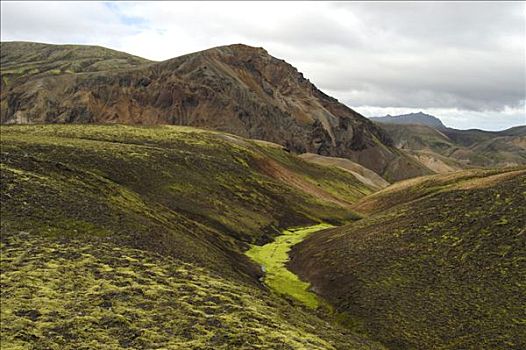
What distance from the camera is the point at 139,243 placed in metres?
47.6

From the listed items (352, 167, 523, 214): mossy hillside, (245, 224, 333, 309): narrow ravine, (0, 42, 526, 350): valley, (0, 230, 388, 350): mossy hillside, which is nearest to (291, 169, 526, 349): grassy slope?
(0, 42, 526, 350): valley

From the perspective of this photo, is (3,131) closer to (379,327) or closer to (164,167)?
(164,167)

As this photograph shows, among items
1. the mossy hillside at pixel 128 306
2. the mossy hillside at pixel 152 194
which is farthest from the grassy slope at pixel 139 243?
the mossy hillside at pixel 152 194

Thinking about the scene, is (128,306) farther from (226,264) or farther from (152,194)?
(152,194)

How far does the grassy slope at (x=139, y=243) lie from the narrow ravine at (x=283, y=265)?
2.20m

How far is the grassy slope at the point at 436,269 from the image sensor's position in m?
39.9

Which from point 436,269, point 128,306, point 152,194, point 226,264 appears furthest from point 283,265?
point 128,306

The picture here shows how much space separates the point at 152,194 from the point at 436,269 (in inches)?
1683

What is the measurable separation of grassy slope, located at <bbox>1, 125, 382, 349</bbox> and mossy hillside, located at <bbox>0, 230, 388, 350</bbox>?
0.12 m

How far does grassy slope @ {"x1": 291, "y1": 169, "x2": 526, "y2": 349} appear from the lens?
131ft

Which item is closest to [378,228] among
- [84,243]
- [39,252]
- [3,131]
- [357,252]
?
[357,252]

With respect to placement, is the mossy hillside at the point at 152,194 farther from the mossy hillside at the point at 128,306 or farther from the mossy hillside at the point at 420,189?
the mossy hillside at the point at 420,189

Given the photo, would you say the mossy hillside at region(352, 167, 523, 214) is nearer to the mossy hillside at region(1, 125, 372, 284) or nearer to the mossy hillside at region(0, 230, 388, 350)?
the mossy hillside at region(1, 125, 372, 284)

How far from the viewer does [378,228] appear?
65375 mm
